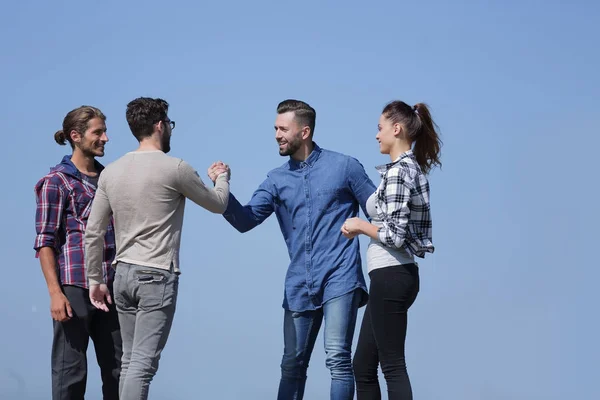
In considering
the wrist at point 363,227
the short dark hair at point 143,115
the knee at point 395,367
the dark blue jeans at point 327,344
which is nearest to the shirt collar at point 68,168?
the short dark hair at point 143,115

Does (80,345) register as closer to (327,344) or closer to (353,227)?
(327,344)

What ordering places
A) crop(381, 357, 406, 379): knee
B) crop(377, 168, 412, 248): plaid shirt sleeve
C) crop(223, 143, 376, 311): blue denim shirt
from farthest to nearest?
1. crop(223, 143, 376, 311): blue denim shirt
2. crop(381, 357, 406, 379): knee
3. crop(377, 168, 412, 248): plaid shirt sleeve

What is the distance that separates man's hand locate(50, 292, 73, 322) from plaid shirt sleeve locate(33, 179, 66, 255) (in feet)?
1.07

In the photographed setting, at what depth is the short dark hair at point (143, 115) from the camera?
4.93m

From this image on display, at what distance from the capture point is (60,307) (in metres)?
5.19

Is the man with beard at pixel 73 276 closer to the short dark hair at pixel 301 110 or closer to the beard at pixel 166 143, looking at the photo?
the beard at pixel 166 143

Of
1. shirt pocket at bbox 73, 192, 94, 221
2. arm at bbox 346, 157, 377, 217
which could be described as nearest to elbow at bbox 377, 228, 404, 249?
arm at bbox 346, 157, 377, 217

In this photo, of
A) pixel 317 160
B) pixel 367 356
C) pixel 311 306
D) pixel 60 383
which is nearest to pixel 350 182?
pixel 317 160

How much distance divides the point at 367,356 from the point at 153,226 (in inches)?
58.0

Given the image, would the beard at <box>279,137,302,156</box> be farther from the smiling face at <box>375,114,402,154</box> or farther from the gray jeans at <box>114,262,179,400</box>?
the gray jeans at <box>114,262,179,400</box>

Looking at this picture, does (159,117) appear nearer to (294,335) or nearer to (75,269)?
(75,269)

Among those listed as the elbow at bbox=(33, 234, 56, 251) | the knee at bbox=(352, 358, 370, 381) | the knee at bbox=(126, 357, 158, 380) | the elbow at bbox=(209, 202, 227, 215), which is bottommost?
the knee at bbox=(352, 358, 370, 381)

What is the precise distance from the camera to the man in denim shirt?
5359 mm

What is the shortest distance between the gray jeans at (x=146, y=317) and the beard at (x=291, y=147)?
1.38 meters
